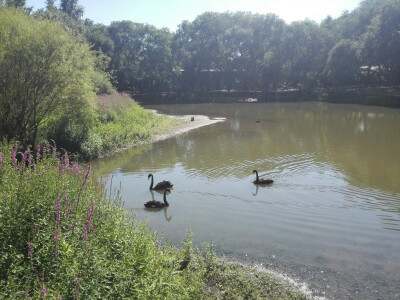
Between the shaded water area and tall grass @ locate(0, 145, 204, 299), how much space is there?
321cm

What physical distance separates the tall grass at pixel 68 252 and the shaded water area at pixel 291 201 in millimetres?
3213

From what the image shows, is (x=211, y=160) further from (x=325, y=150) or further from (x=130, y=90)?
(x=130, y=90)

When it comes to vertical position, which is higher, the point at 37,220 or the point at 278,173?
the point at 37,220

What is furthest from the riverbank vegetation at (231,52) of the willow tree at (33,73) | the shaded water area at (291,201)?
the willow tree at (33,73)

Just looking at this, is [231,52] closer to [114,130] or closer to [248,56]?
[248,56]

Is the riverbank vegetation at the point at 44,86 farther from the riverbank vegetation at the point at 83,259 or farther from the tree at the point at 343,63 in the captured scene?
the tree at the point at 343,63

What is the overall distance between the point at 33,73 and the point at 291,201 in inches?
531

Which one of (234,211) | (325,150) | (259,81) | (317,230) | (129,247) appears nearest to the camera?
(129,247)

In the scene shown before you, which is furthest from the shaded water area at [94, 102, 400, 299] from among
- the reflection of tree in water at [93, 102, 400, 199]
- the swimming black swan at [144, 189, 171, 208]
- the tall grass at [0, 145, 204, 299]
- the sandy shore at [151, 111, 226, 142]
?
the tall grass at [0, 145, 204, 299]

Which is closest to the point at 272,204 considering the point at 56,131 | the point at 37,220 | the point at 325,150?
the point at 37,220

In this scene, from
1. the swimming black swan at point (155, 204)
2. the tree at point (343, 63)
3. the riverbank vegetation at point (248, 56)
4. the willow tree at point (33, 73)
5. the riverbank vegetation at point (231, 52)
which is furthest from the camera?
the riverbank vegetation at point (231, 52)

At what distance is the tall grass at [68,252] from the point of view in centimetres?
515

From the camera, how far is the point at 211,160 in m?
21.2

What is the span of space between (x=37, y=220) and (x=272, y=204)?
925cm
